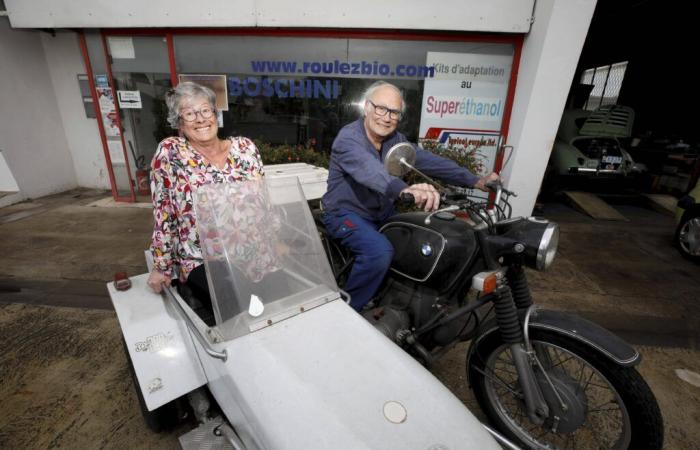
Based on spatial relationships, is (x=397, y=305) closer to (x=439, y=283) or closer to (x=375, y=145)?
(x=439, y=283)

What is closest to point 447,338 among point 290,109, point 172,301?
point 172,301

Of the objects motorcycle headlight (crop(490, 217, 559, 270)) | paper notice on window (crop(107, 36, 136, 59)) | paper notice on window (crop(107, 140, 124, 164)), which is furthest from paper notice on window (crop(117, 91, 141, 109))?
motorcycle headlight (crop(490, 217, 559, 270))

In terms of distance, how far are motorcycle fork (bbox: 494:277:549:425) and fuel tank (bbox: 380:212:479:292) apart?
23 cm

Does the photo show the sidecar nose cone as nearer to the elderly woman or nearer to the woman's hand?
the elderly woman

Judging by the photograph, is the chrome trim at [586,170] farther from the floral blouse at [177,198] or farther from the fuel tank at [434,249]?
the floral blouse at [177,198]

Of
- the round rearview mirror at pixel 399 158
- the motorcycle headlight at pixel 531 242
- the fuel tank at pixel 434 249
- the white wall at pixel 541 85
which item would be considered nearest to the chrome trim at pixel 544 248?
the motorcycle headlight at pixel 531 242

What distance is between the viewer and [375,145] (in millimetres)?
2209

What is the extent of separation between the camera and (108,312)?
281 centimetres

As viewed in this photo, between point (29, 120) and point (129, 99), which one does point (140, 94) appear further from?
point (29, 120)

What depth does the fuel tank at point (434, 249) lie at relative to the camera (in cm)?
166

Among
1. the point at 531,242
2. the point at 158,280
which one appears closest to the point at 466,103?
the point at 531,242

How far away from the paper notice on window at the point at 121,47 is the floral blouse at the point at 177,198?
4810 mm

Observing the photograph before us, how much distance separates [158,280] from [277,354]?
98cm

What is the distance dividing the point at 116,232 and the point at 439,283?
4628mm
